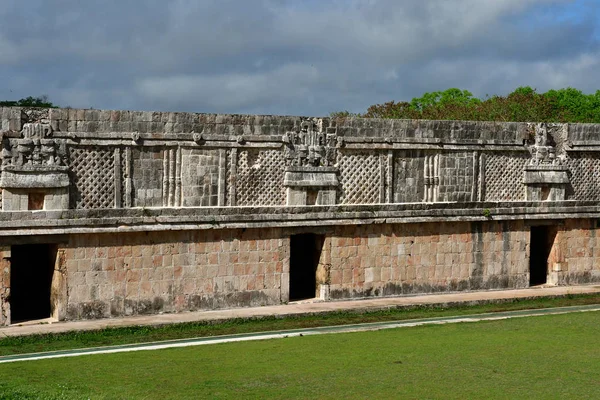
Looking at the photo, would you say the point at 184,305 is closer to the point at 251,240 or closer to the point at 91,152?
the point at 251,240

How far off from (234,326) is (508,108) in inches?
838

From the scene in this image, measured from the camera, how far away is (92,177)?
15.7 metres

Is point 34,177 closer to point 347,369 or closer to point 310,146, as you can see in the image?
point 310,146

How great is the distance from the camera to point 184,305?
16.5 m

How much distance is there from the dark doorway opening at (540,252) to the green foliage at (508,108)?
10.9 metres

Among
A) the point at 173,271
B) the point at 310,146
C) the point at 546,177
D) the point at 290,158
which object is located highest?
the point at 310,146

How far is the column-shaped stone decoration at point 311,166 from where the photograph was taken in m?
17.5

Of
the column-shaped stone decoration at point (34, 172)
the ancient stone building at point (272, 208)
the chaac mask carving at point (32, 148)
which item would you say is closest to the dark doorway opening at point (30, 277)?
the ancient stone building at point (272, 208)

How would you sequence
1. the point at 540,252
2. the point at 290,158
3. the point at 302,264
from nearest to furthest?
the point at 290,158
the point at 302,264
the point at 540,252

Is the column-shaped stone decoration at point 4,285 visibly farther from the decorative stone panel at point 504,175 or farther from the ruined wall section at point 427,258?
the decorative stone panel at point 504,175

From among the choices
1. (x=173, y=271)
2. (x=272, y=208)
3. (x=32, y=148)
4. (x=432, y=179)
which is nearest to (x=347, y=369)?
(x=173, y=271)

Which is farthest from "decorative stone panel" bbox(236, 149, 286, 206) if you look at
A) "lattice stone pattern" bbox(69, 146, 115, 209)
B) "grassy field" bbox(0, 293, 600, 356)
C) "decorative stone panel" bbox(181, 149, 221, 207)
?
"lattice stone pattern" bbox(69, 146, 115, 209)

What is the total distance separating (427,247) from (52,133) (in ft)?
26.5

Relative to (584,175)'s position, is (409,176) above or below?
below
